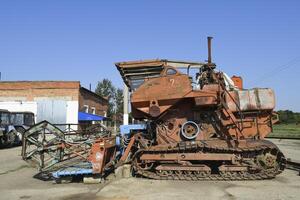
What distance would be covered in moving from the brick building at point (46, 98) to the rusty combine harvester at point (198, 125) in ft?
77.6

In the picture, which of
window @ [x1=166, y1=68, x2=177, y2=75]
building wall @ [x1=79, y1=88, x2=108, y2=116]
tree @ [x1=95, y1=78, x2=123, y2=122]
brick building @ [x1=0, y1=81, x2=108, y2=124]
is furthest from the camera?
tree @ [x1=95, y1=78, x2=123, y2=122]

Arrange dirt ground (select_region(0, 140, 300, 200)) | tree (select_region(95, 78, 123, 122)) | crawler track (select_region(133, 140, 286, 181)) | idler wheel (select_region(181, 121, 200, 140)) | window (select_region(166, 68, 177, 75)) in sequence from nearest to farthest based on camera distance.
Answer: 1. dirt ground (select_region(0, 140, 300, 200))
2. crawler track (select_region(133, 140, 286, 181))
3. idler wheel (select_region(181, 121, 200, 140))
4. window (select_region(166, 68, 177, 75))
5. tree (select_region(95, 78, 123, 122))

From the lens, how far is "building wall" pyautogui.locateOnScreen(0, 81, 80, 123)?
116ft

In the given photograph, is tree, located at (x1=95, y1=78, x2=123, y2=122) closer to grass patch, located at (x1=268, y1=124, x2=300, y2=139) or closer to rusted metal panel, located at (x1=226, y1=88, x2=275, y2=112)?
grass patch, located at (x1=268, y1=124, x2=300, y2=139)

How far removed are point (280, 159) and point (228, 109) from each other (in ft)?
6.99

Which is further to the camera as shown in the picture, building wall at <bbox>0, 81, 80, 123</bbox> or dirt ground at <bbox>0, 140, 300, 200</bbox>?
building wall at <bbox>0, 81, 80, 123</bbox>

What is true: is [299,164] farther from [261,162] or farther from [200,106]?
[200,106]

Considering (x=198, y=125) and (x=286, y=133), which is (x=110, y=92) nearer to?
(x=286, y=133)

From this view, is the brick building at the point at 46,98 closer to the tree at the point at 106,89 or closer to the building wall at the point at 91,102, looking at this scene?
the building wall at the point at 91,102

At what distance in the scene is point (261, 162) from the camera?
11406mm

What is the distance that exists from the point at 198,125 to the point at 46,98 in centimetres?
2614

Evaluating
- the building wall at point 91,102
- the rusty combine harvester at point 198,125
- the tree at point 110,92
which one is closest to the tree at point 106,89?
the tree at point 110,92

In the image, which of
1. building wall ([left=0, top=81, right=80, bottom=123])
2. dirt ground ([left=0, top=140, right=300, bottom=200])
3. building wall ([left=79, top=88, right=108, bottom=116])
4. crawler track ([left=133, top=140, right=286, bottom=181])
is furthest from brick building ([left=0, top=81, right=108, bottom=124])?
crawler track ([left=133, top=140, right=286, bottom=181])

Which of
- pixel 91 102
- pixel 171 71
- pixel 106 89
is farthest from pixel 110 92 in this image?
pixel 171 71
